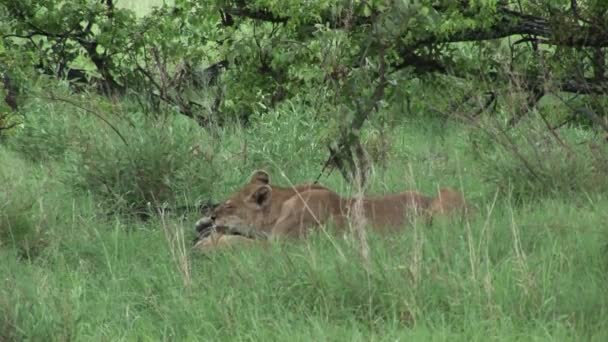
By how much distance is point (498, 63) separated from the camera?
37.6 feet

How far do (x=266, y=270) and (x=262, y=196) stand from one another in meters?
1.96

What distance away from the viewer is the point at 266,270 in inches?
282

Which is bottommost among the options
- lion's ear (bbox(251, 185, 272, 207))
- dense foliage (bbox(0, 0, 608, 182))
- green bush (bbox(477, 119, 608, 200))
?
lion's ear (bbox(251, 185, 272, 207))

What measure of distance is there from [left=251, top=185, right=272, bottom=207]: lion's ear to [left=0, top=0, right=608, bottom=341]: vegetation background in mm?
535

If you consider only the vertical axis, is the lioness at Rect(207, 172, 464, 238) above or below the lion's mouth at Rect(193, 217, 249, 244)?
above

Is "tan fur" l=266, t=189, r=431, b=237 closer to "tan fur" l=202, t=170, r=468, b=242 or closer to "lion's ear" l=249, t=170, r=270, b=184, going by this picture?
"tan fur" l=202, t=170, r=468, b=242

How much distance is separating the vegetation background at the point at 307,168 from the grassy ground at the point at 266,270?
2cm

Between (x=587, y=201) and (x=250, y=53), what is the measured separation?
3684 millimetres

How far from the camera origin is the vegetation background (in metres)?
6.50

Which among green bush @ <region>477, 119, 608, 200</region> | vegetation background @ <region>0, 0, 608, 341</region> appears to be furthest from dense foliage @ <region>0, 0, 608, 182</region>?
green bush @ <region>477, 119, 608, 200</region>

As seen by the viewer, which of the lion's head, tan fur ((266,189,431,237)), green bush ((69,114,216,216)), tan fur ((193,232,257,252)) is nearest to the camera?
tan fur ((193,232,257,252))

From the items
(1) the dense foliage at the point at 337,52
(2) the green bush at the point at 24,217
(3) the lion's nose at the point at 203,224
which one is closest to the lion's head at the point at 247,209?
A: (3) the lion's nose at the point at 203,224

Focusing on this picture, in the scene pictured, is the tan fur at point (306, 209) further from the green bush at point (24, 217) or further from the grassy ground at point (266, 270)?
the green bush at point (24, 217)

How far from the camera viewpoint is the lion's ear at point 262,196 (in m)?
9.07
